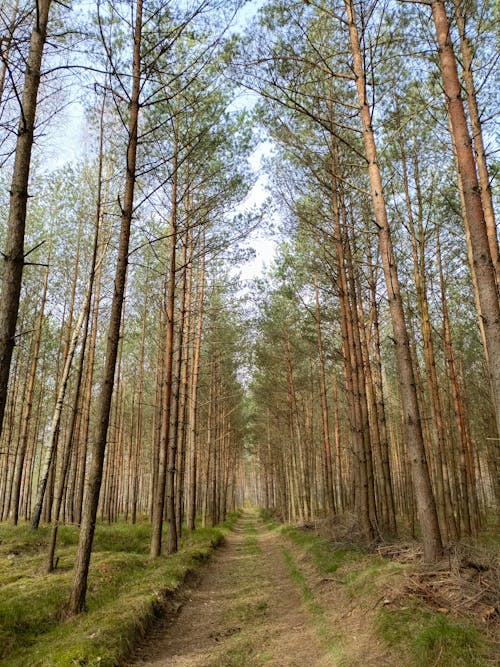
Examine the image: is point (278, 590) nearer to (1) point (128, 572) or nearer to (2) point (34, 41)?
(1) point (128, 572)

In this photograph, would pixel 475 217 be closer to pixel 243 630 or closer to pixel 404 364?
pixel 404 364

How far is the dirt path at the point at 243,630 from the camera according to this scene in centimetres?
473

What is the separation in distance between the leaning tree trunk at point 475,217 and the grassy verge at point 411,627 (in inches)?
80.0

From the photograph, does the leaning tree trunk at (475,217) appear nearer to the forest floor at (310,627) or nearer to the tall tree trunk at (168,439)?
the forest floor at (310,627)

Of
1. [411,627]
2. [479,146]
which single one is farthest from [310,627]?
[479,146]

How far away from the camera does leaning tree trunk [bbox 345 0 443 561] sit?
19.7 ft

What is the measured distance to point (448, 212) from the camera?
12.3m

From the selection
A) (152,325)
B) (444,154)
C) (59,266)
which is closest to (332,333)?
(444,154)

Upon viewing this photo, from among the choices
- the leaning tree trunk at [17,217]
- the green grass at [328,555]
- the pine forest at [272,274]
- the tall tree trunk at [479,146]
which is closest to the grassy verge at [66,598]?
the pine forest at [272,274]

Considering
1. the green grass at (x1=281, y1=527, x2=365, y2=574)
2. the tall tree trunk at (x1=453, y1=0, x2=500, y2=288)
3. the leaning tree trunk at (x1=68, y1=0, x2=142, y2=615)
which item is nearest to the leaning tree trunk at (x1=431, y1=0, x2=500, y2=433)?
the tall tree trunk at (x1=453, y1=0, x2=500, y2=288)

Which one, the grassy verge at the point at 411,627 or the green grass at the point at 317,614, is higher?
the grassy verge at the point at 411,627

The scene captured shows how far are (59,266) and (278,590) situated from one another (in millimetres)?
12990

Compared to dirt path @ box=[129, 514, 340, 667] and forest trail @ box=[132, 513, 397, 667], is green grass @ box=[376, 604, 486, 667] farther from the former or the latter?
dirt path @ box=[129, 514, 340, 667]

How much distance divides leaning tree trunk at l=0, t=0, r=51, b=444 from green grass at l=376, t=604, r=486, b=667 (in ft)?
14.6
